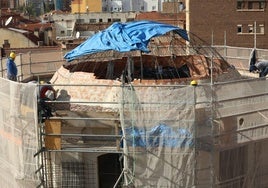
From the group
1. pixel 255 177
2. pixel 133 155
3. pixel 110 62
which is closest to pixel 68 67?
pixel 110 62

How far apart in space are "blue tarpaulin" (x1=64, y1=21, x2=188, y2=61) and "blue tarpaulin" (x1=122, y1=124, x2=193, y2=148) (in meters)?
3.38

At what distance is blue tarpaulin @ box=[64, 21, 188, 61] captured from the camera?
16.0 m

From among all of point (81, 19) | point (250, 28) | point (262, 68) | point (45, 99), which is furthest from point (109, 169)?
point (81, 19)

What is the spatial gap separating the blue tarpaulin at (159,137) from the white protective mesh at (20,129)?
276 cm

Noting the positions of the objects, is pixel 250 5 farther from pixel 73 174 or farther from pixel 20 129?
pixel 20 129

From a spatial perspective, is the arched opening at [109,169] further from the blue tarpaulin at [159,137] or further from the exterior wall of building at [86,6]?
the exterior wall of building at [86,6]

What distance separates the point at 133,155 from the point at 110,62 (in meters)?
7.34

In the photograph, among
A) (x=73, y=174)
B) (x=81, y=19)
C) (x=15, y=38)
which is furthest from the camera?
(x=81, y=19)

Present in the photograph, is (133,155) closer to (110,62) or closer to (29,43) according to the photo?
(110,62)

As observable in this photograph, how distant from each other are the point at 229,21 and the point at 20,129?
35136 millimetres

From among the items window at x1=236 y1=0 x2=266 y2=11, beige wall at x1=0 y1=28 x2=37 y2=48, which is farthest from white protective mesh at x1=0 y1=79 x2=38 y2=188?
window at x1=236 y1=0 x2=266 y2=11

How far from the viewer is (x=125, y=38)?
16.5 meters

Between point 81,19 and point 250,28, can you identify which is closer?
point 250,28

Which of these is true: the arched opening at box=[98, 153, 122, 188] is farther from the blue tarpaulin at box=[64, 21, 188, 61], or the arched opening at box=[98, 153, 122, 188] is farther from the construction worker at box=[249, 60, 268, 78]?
the construction worker at box=[249, 60, 268, 78]
